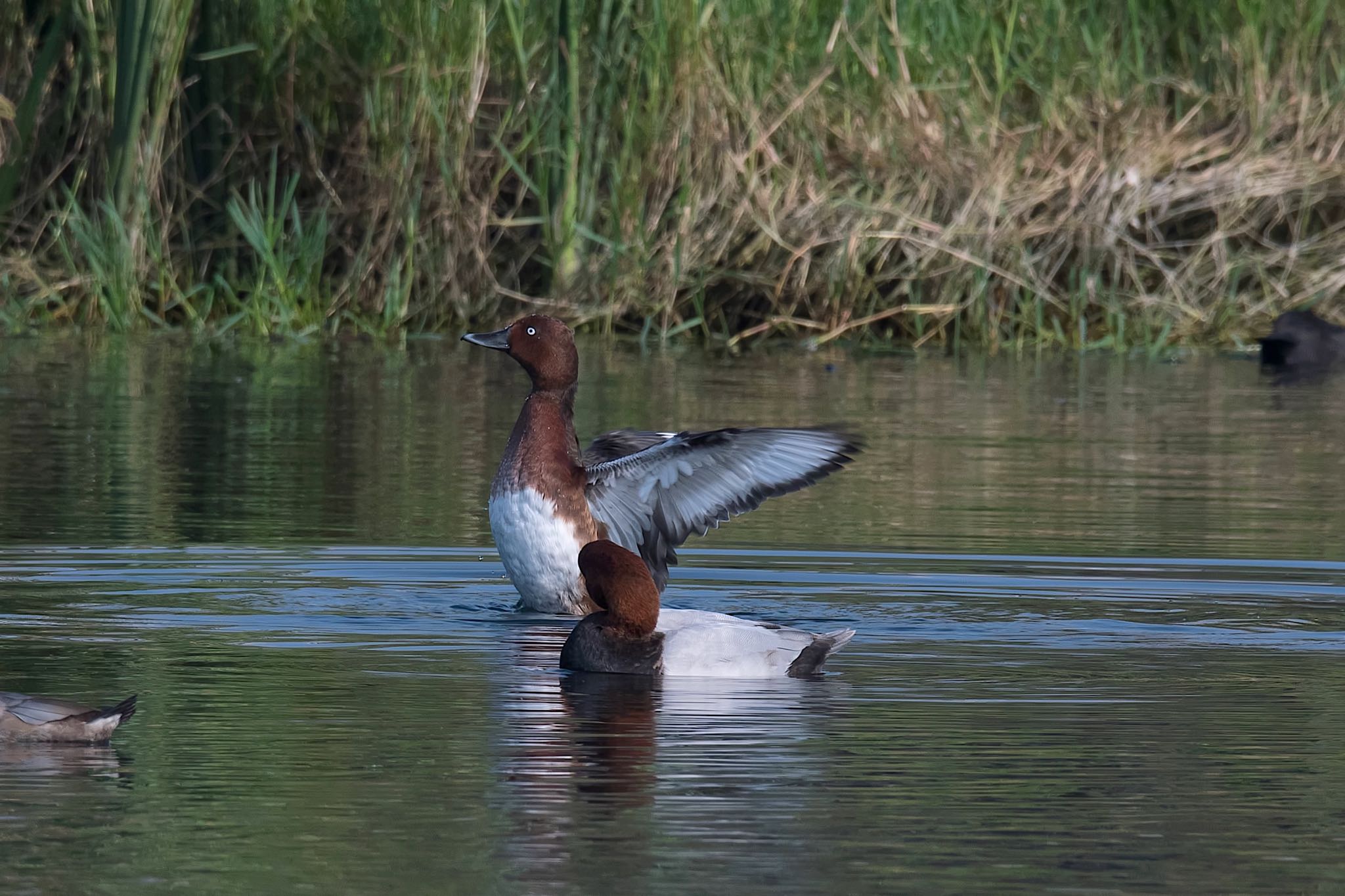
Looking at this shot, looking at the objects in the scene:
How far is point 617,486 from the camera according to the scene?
6652 millimetres

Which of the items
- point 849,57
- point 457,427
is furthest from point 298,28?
point 457,427

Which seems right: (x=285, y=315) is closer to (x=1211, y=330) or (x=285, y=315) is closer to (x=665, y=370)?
(x=665, y=370)

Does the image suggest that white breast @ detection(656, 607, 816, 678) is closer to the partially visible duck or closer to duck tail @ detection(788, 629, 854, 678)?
duck tail @ detection(788, 629, 854, 678)

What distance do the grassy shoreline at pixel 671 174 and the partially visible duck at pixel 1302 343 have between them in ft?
2.74

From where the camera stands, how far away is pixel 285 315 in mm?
14625

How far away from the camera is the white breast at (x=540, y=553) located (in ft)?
21.1

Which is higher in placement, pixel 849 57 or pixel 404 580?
pixel 849 57

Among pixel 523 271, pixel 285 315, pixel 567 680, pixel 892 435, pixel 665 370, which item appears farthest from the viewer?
pixel 523 271

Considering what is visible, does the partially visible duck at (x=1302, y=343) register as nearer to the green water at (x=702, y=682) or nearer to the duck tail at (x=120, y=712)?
the green water at (x=702, y=682)

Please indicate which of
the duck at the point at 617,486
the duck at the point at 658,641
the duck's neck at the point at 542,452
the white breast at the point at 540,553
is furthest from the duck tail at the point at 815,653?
the duck's neck at the point at 542,452

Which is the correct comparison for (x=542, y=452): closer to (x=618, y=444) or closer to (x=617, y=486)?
(x=617, y=486)

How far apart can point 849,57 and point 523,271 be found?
7.87ft

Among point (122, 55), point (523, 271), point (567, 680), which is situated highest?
point (122, 55)

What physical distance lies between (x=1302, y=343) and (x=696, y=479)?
27.6 ft
